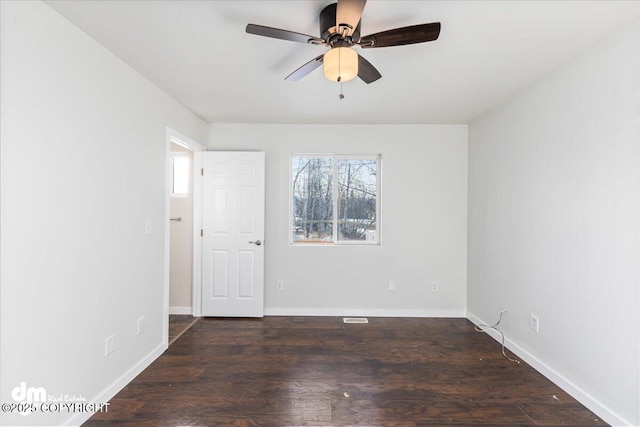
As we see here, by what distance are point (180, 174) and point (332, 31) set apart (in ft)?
9.37

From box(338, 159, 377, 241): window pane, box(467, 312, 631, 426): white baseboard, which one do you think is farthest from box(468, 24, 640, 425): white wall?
box(338, 159, 377, 241): window pane

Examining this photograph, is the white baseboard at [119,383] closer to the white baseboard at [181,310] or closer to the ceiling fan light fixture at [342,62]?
the white baseboard at [181,310]

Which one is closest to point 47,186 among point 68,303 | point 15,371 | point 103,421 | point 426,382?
point 68,303

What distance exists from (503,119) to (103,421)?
4106 mm

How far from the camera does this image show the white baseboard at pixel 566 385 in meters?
1.79

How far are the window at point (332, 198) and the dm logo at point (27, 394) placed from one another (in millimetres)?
2616

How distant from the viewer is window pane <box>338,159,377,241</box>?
12.5 ft

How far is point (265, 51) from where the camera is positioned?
200 cm

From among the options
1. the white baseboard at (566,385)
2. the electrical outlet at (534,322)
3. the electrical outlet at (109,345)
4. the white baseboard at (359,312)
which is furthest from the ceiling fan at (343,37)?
the white baseboard at (359,312)

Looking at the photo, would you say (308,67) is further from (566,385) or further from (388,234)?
(566,385)

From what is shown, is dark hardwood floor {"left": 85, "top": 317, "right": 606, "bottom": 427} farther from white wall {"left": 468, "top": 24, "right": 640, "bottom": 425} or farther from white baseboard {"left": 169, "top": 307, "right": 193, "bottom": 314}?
white baseboard {"left": 169, "top": 307, "right": 193, "bottom": 314}

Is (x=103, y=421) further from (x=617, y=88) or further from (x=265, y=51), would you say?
(x=617, y=88)

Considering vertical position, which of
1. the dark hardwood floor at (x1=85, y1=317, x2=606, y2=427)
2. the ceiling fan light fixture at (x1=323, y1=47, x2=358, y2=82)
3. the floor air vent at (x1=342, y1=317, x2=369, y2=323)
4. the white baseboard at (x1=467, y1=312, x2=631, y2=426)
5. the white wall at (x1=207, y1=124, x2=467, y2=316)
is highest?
the ceiling fan light fixture at (x1=323, y1=47, x2=358, y2=82)

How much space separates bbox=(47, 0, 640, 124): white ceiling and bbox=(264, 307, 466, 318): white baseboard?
95.8 inches
